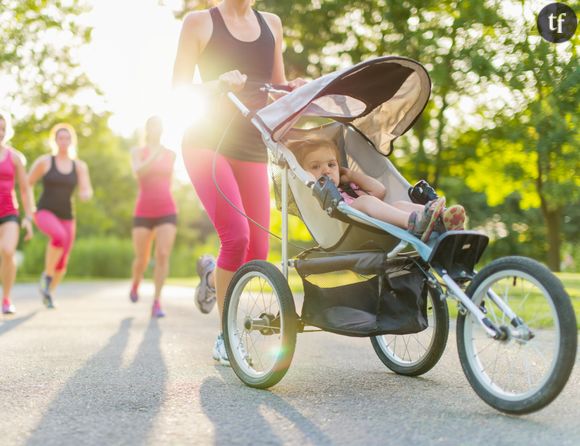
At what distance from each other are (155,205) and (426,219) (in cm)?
570

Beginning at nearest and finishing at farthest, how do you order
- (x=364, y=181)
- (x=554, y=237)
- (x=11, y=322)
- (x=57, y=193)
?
(x=364, y=181), (x=11, y=322), (x=57, y=193), (x=554, y=237)

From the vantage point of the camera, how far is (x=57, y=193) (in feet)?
32.9

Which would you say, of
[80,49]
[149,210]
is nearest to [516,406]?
[149,210]

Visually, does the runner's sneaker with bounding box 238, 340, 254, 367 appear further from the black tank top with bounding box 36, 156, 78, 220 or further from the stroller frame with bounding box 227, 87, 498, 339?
the black tank top with bounding box 36, 156, 78, 220

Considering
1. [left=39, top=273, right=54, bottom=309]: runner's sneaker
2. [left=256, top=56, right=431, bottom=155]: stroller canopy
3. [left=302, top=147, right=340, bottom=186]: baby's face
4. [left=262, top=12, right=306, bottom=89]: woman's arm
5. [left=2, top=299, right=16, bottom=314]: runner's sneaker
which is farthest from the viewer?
[left=39, top=273, right=54, bottom=309]: runner's sneaker

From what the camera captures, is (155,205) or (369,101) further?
(155,205)

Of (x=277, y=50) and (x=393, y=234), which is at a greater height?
(x=277, y=50)

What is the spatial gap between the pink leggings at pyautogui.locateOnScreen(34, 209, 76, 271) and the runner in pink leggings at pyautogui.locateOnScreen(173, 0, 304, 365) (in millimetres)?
5249

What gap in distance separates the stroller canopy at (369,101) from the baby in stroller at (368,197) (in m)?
0.20

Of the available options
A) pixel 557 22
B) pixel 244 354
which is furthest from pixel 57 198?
pixel 244 354

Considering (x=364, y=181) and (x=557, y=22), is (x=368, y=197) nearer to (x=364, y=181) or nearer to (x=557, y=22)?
(x=364, y=181)

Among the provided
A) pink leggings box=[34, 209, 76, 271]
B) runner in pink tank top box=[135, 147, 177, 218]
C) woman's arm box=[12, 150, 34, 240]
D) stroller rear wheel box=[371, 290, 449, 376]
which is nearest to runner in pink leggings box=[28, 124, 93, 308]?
pink leggings box=[34, 209, 76, 271]

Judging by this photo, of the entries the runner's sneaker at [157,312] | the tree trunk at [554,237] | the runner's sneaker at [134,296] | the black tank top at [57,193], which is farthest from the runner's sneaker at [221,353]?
the tree trunk at [554,237]

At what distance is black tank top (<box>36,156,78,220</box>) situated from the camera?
10023 millimetres
